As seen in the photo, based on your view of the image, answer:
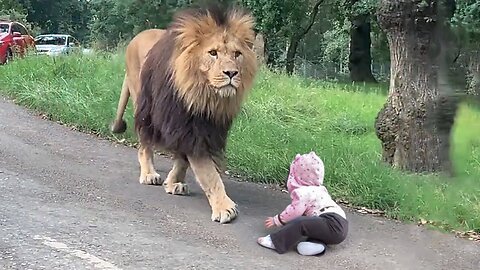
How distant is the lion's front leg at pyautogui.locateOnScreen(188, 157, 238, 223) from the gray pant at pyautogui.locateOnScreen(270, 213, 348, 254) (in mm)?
584

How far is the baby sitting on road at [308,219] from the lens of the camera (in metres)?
4.04

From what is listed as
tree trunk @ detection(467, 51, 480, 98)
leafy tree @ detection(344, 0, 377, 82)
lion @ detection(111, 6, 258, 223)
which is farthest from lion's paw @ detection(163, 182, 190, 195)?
leafy tree @ detection(344, 0, 377, 82)

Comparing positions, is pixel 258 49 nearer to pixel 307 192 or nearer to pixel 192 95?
pixel 192 95

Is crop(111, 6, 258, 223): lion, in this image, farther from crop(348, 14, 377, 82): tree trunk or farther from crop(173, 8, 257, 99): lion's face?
crop(348, 14, 377, 82): tree trunk

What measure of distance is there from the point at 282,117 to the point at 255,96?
38.8 inches

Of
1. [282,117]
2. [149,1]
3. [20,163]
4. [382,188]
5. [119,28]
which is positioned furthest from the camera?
[282,117]

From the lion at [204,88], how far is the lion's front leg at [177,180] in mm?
71

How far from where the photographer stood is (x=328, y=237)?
4.09 metres

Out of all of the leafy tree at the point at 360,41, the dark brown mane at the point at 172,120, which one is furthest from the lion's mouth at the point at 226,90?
the leafy tree at the point at 360,41

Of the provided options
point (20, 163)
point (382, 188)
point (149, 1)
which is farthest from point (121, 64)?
point (149, 1)

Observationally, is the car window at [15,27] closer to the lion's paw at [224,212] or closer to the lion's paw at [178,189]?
the lion's paw at [178,189]

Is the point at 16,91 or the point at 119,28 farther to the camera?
the point at 16,91

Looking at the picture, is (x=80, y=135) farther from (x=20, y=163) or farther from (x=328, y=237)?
(x=328, y=237)

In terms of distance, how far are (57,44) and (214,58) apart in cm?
1873
